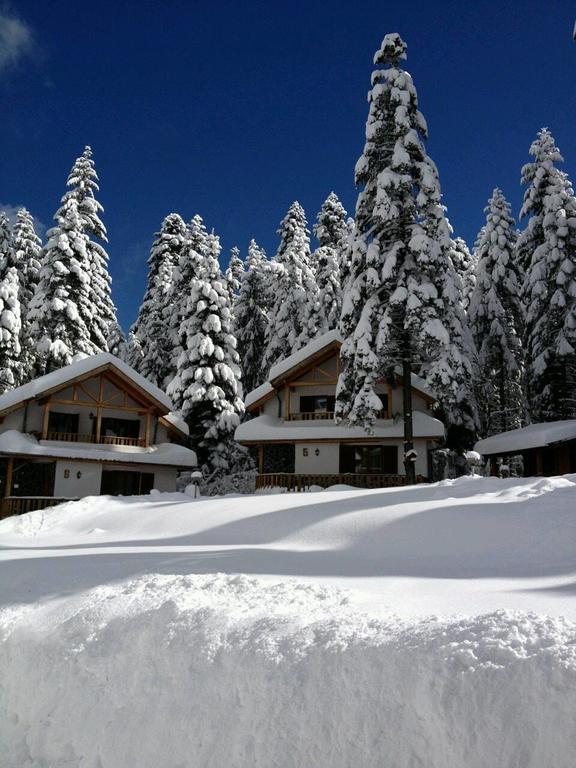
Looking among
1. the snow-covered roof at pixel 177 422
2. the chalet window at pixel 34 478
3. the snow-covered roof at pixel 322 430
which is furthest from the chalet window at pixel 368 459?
the chalet window at pixel 34 478

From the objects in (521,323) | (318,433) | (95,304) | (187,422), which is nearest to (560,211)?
(521,323)

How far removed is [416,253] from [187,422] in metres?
16.3

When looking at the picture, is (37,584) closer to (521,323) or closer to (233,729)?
(233,729)

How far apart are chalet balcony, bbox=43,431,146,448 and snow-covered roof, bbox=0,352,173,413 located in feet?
6.54

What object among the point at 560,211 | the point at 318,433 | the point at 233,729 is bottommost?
the point at 233,729

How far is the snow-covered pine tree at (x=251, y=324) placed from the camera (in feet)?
136

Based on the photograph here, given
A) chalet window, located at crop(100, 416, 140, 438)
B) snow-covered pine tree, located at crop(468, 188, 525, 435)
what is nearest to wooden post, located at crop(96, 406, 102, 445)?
chalet window, located at crop(100, 416, 140, 438)

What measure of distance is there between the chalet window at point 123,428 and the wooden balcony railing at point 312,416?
7.93 m

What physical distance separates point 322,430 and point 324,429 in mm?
113

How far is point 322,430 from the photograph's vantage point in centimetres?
2580

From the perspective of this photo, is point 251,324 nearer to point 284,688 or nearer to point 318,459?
point 318,459

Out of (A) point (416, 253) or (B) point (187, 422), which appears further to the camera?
(B) point (187, 422)

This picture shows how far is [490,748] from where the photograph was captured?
3.76 m

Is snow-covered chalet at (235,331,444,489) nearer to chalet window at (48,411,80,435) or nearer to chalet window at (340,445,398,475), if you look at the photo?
chalet window at (340,445,398,475)
